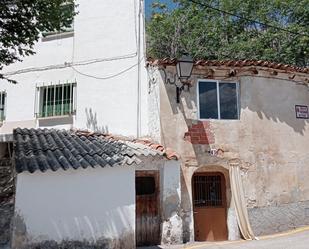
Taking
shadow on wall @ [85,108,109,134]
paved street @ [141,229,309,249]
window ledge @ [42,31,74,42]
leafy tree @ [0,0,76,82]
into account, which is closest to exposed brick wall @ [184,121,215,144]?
paved street @ [141,229,309,249]

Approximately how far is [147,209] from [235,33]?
13.8 m

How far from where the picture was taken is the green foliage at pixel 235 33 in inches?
754

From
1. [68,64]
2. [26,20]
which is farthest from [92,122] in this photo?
[26,20]

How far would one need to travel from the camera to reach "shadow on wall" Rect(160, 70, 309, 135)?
1195 cm

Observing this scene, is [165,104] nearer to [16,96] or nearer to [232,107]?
[232,107]

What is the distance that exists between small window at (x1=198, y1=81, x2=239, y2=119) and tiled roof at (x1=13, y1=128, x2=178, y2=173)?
86.8 inches

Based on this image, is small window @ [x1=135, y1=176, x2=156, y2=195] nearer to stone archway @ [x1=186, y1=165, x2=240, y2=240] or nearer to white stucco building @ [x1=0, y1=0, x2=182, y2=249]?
white stucco building @ [x1=0, y1=0, x2=182, y2=249]

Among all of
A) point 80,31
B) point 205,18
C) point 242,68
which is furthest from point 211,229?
point 205,18

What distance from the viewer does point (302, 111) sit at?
1305cm

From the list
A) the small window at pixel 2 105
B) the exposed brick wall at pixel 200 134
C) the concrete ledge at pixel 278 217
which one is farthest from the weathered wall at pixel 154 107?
the small window at pixel 2 105

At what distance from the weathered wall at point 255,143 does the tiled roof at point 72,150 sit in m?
1.14

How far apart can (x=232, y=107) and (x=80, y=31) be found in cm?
671

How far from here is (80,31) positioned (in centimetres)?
1434

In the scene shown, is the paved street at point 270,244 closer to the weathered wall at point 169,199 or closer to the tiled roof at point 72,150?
the weathered wall at point 169,199
